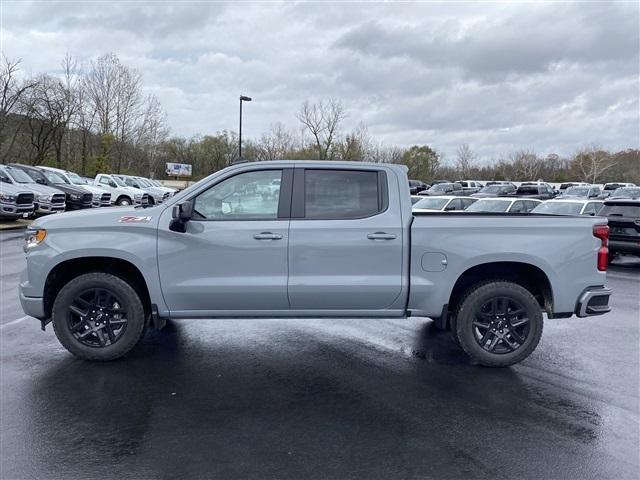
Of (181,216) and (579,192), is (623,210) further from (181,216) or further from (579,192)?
(579,192)

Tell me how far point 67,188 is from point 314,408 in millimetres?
21467

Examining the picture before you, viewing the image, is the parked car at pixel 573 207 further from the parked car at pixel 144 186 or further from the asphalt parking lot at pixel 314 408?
the parked car at pixel 144 186

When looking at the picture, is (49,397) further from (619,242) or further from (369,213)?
(619,242)

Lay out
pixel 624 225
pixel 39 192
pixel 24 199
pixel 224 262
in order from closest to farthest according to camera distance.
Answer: pixel 224 262, pixel 624 225, pixel 24 199, pixel 39 192

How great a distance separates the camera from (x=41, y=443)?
11.4ft

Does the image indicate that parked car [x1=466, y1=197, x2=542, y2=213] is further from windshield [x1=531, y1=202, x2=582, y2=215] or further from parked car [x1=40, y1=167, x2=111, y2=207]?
parked car [x1=40, y1=167, x2=111, y2=207]

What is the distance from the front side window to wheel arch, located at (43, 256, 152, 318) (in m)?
0.92

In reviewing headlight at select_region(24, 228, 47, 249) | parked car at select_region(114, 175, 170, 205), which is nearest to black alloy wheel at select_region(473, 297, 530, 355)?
headlight at select_region(24, 228, 47, 249)

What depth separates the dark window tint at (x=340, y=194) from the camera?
498cm

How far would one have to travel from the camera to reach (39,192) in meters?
19.8

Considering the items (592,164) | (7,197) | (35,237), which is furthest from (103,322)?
(592,164)

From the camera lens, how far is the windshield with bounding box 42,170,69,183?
906 inches

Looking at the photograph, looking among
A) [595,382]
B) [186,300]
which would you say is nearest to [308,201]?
[186,300]

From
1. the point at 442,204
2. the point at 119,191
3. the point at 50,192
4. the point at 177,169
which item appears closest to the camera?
the point at 442,204
